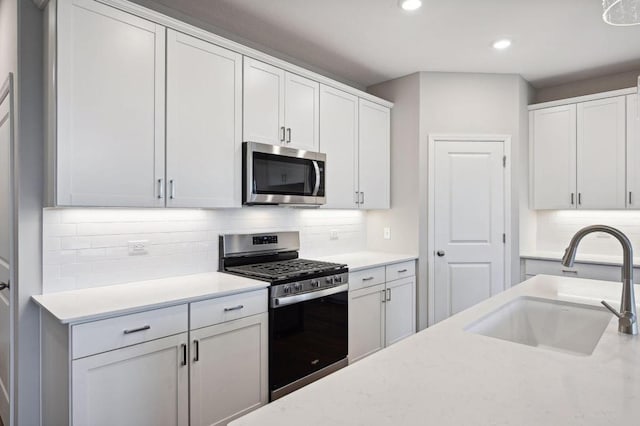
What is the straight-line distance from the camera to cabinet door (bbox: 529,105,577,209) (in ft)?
12.3

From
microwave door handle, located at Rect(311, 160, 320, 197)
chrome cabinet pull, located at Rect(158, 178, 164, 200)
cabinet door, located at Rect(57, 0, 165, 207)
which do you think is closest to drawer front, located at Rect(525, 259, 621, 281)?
microwave door handle, located at Rect(311, 160, 320, 197)

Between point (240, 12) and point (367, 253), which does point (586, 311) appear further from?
point (240, 12)

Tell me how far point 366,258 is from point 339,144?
109cm

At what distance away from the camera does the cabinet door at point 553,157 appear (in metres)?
3.74

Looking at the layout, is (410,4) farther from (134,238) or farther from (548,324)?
(134,238)

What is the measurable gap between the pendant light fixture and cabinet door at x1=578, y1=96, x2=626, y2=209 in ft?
8.07

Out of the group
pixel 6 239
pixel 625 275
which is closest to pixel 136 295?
pixel 6 239

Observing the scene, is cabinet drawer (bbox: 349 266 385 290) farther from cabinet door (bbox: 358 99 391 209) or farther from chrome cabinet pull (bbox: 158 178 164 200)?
chrome cabinet pull (bbox: 158 178 164 200)

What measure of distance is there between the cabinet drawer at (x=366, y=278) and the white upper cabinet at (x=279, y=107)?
3.59 feet

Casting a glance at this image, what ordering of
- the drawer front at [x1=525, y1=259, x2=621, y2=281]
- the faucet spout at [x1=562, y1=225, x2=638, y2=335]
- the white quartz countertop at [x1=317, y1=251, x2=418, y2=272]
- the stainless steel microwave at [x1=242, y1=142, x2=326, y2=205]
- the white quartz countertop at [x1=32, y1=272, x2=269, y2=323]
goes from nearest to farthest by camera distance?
the faucet spout at [x1=562, y1=225, x2=638, y2=335] < the white quartz countertop at [x1=32, y1=272, x2=269, y2=323] < the stainless steel microwave at [x1=242, y1=142, x2=326, y2=205] < the white quartz countertop at [x1=317, y1=251, x2=418, y2=272] < the drawer front at [x1=525, y1=259, x2=621, y2=281]

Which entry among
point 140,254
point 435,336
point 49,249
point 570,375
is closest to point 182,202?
point 140,254

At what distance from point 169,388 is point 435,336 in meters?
1.37

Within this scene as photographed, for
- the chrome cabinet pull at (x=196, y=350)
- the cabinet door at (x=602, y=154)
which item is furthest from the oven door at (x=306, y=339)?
the cabinet door at (x=602, y=154)

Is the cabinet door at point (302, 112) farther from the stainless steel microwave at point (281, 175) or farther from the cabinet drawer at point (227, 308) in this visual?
the cabinet drawer at point (227, 308)
